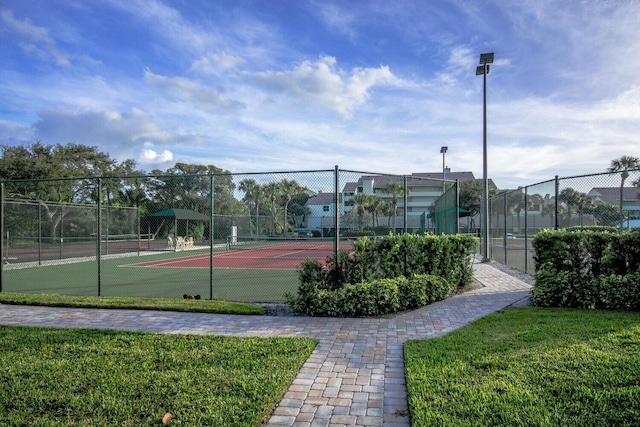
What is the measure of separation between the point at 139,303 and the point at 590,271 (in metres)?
7.87

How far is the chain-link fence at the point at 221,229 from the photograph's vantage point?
7.86 meters

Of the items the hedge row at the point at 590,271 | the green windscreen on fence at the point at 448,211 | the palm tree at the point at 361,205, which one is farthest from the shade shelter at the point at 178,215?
the hedge row at the point at 590,271

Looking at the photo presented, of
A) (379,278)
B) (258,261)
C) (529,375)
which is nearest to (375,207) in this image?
(379,278)

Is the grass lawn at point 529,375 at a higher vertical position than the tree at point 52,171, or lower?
lower

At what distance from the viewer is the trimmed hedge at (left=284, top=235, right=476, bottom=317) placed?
6.28 metres

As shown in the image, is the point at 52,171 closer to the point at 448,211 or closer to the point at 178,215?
the point at 178,215

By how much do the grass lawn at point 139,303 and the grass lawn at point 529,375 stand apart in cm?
318

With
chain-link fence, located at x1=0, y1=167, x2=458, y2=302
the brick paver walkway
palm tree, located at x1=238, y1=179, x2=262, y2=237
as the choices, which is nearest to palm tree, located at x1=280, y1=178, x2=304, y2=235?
chain-link fence, located at x1=0, y1=167, x2=458, y2=302

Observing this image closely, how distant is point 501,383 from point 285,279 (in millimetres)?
8864

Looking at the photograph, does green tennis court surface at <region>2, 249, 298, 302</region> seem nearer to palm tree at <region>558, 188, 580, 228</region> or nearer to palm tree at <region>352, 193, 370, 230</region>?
palm tree at <region>352, 193, 370, 230</region>

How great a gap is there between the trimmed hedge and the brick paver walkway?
270 millimetres

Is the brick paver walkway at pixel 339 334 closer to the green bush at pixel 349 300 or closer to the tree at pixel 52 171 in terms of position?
the green bush at pixel 349 300

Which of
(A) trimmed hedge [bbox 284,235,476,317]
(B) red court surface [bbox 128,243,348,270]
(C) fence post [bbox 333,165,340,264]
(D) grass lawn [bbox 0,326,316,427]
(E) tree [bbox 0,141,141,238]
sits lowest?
(B) red court surface [bbox 128,243,348,270]

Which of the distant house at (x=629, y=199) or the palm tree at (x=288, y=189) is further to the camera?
the palm tree at (x=288, y=189)
